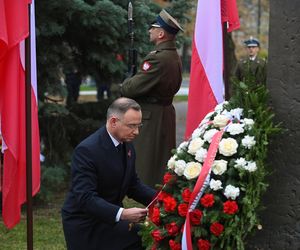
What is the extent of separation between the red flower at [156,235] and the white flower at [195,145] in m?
0.50

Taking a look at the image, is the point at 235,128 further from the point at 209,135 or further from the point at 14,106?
the point at 14,106

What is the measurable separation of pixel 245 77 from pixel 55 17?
4.14 metres

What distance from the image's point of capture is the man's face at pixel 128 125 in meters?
4.16

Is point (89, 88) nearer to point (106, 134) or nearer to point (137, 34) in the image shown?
point (137, 34)

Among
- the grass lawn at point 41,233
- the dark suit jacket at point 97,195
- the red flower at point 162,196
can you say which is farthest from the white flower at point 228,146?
the grass lawn at point 41,233

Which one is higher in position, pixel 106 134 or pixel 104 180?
pixel 106 134

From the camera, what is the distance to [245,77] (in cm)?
418

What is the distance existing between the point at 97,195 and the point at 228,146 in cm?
86

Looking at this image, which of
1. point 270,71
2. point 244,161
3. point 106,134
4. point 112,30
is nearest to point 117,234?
point 106,134

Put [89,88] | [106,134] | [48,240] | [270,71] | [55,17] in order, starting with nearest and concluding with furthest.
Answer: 1. [270,71]
2. [106,134]
3. [48,240]
4. [55,17]
5. [89,88]

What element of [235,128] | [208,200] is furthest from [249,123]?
[208,200]

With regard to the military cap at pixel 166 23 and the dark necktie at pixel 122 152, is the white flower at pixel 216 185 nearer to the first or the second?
the dark necktie at pixel 122 152

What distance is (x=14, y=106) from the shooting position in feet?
17.4

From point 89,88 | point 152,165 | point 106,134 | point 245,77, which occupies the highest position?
point 245,77
